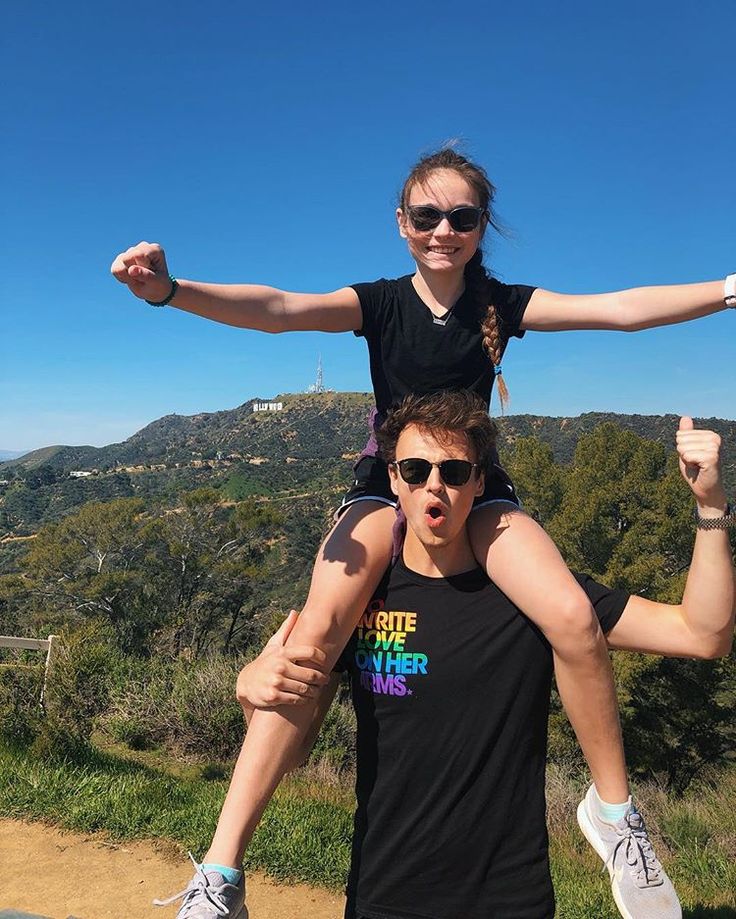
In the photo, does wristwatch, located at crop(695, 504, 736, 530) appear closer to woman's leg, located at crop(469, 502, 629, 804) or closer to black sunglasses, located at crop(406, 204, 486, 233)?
woman's leg, located at crop(469, 502, 629, 804)

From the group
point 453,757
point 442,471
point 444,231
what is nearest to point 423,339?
point 444,231

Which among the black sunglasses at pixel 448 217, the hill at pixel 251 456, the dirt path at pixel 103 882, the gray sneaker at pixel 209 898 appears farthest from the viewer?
the hill at pixel 251 456

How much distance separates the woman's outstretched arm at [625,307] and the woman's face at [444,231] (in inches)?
11.9

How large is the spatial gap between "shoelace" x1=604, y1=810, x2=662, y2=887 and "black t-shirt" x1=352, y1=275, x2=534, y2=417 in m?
1.28

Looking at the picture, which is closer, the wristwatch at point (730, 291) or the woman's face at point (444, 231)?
the wristwatch at point (730, 291)

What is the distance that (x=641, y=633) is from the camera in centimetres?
184

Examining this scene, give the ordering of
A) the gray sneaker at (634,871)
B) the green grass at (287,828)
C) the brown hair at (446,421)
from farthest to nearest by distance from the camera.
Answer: the green grass at (287,828), the brown hair at (446,421), the gray sneaker at (634,871)

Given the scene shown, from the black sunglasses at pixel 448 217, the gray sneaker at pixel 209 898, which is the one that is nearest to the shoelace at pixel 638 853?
the gray sneaker at pixel 209 898

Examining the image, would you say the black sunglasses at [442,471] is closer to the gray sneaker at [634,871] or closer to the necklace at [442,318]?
the necklace at [442,318]

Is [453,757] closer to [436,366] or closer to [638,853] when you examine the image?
[638,853]

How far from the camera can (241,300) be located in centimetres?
188

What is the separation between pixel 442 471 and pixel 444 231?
809mm

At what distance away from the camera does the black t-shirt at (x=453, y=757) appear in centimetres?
170

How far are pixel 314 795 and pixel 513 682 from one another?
4039 mm
